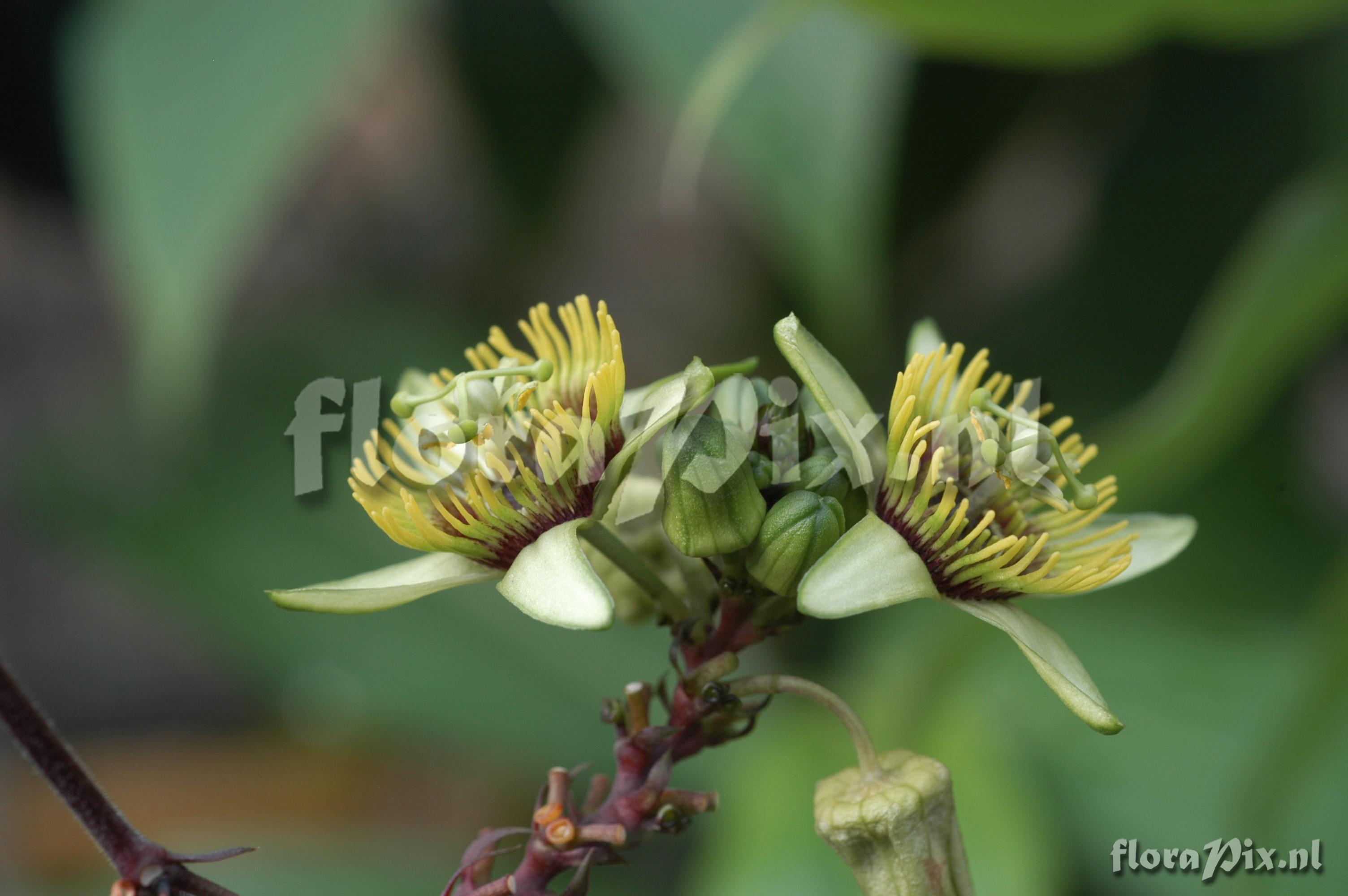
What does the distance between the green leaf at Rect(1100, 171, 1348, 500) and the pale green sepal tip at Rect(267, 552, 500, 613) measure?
96 cm

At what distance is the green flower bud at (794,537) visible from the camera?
670 mm

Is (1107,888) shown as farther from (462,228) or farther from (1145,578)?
(462,228)

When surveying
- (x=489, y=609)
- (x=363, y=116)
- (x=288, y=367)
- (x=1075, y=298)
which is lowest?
(x=489, y=609)

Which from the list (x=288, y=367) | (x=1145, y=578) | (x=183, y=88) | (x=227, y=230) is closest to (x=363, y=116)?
(x=288, y=367)

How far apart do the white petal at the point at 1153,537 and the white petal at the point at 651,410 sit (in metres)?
0.36

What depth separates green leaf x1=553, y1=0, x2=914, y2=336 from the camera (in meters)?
1.59

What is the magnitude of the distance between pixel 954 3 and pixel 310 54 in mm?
908

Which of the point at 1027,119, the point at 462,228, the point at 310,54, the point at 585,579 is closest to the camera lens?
the point at 585,579

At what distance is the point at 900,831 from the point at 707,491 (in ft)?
0.75

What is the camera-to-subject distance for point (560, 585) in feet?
2.08

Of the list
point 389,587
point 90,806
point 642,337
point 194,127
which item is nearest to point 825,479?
point 389,587

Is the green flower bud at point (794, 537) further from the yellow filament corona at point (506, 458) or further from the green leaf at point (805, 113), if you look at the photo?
the green leaf at point (805, 113)

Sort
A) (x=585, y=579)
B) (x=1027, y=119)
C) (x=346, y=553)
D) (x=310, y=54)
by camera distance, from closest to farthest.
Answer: (x=585, y=579) < (x=310, y=54) < (x=1027, y=119) < (x=346, y=553)

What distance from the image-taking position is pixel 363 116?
97.7 inches
